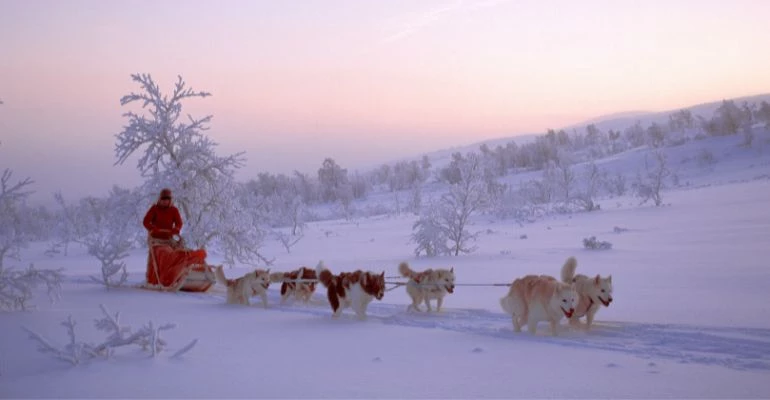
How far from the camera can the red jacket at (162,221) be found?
34.3 feet

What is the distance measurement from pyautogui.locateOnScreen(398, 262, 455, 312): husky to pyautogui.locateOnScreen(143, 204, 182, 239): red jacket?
5.24m

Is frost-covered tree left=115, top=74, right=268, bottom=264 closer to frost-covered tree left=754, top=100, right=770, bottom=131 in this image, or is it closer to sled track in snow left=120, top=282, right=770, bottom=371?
sled track in snow left=120, top=282, right=770, bottom=371

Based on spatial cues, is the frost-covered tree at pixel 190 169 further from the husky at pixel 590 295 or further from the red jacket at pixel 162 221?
the husky at pixel 590 295

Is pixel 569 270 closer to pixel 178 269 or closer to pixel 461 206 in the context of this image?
pixel 178 269

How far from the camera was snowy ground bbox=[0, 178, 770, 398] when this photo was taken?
3.98m

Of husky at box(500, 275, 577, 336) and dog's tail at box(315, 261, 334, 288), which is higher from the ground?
dog's tail at box(315, 261, 334, 288)

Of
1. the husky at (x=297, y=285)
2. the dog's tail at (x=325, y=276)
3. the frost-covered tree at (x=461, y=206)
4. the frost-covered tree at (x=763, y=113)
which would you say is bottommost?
the husky at (x=297, y=285)

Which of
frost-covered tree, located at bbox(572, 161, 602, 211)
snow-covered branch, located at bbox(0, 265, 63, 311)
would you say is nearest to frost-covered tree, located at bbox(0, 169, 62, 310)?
snow-covered branch, located at bbox(0, 265, 63, 311)

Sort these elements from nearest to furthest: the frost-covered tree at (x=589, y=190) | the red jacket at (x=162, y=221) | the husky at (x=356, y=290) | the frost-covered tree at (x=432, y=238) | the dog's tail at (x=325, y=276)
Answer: the husky at (x=356, y=290) < the dog's tail at (x=325, y=276) < the red jacket at (x=162, y=221) < the frost-covered tree at (x=432, y=238) < the frost-covered tree at (x=589, y=190)

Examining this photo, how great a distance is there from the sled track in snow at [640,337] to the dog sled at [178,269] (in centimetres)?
356

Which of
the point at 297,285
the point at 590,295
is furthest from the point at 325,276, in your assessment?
the point at 590,295

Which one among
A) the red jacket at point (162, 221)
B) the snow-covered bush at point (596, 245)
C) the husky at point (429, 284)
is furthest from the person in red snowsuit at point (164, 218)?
the snow-covered bush at point (596, 245)

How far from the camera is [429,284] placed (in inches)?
297

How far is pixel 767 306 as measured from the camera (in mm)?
7117
